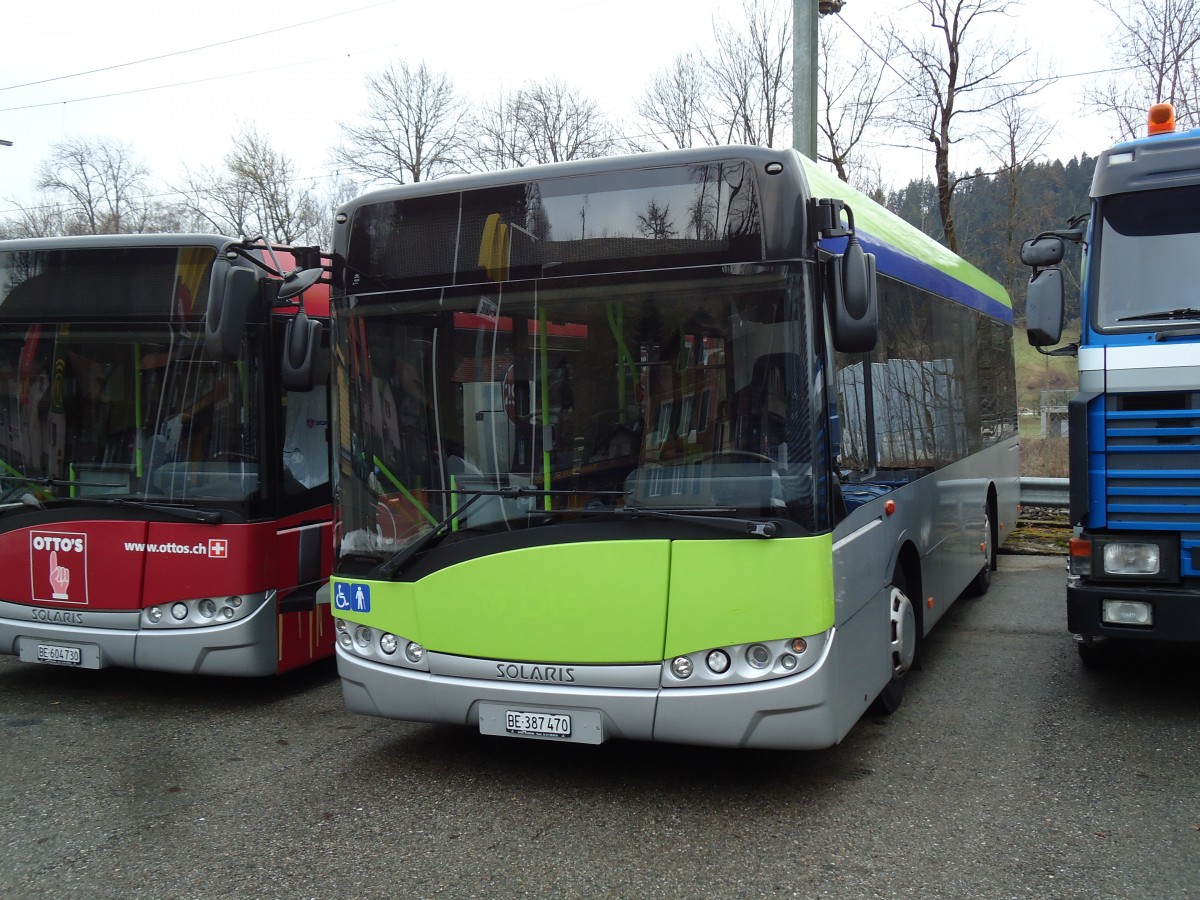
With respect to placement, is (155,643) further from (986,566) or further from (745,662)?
(986,566)

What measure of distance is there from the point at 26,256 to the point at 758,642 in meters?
5.31

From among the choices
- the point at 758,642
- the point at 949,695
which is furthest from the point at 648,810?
the point at 949,695

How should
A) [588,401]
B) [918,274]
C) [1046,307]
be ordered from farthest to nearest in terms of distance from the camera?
1. [918,274]
2. [1046,307]
3. [588,401]

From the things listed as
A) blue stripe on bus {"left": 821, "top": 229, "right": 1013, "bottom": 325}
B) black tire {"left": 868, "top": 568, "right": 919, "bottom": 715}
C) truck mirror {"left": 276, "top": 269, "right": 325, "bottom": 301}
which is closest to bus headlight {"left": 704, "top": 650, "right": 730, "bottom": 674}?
black tire {"left": 868, "top": 568, "right": 919, "bottom": 715}

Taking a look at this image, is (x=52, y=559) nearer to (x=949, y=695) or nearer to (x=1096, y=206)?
(x=949, y=695)

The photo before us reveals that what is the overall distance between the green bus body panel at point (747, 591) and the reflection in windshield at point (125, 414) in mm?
3096

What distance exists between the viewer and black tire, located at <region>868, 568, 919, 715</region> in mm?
5844

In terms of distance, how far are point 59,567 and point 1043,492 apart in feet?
35.5

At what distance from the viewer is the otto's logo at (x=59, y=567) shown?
6555 millimetres

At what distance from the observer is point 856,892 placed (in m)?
3.88

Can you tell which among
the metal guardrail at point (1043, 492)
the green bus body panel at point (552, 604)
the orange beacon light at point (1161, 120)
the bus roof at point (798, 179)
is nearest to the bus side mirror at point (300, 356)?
the bus roof at point (798, 179)

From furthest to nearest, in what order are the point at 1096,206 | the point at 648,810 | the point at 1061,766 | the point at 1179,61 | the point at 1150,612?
1. the point at 1179,61
2. the point at 1096,206
3. the point at 1150,612
4. the point at 1061,766
5. the point at 648,810

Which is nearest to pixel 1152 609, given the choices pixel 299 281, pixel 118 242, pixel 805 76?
pixel 299 281

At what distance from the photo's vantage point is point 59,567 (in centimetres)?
661
